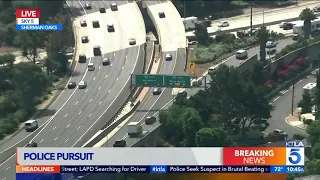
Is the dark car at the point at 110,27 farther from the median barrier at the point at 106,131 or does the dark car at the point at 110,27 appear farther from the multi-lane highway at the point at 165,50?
the median barrier at the point at 106,131

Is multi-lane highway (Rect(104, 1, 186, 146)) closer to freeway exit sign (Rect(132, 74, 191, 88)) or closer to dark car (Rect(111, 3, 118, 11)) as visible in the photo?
freeway exit sign (Rect(132, 74, 191, 88))

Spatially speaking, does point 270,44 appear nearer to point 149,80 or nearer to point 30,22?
point 149,80

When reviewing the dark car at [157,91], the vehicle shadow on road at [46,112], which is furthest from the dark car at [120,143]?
the dark car at [157,91]

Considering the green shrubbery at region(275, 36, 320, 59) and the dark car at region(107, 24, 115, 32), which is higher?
the dark car at region(107, 24, 115, 32)

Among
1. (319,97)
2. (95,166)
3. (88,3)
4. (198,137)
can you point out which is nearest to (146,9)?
(88,3)

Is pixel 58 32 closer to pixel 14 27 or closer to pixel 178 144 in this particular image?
pixel 14 27

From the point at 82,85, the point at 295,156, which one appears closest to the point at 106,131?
the point at 82,85

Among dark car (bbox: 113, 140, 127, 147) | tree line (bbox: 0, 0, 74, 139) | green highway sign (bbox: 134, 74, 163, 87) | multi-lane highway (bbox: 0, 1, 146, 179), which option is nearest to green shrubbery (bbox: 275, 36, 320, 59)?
multi-lane highway (bbox: 0, 1, 146, 179)

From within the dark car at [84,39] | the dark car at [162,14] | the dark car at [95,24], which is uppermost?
the dark car at [162,14]
